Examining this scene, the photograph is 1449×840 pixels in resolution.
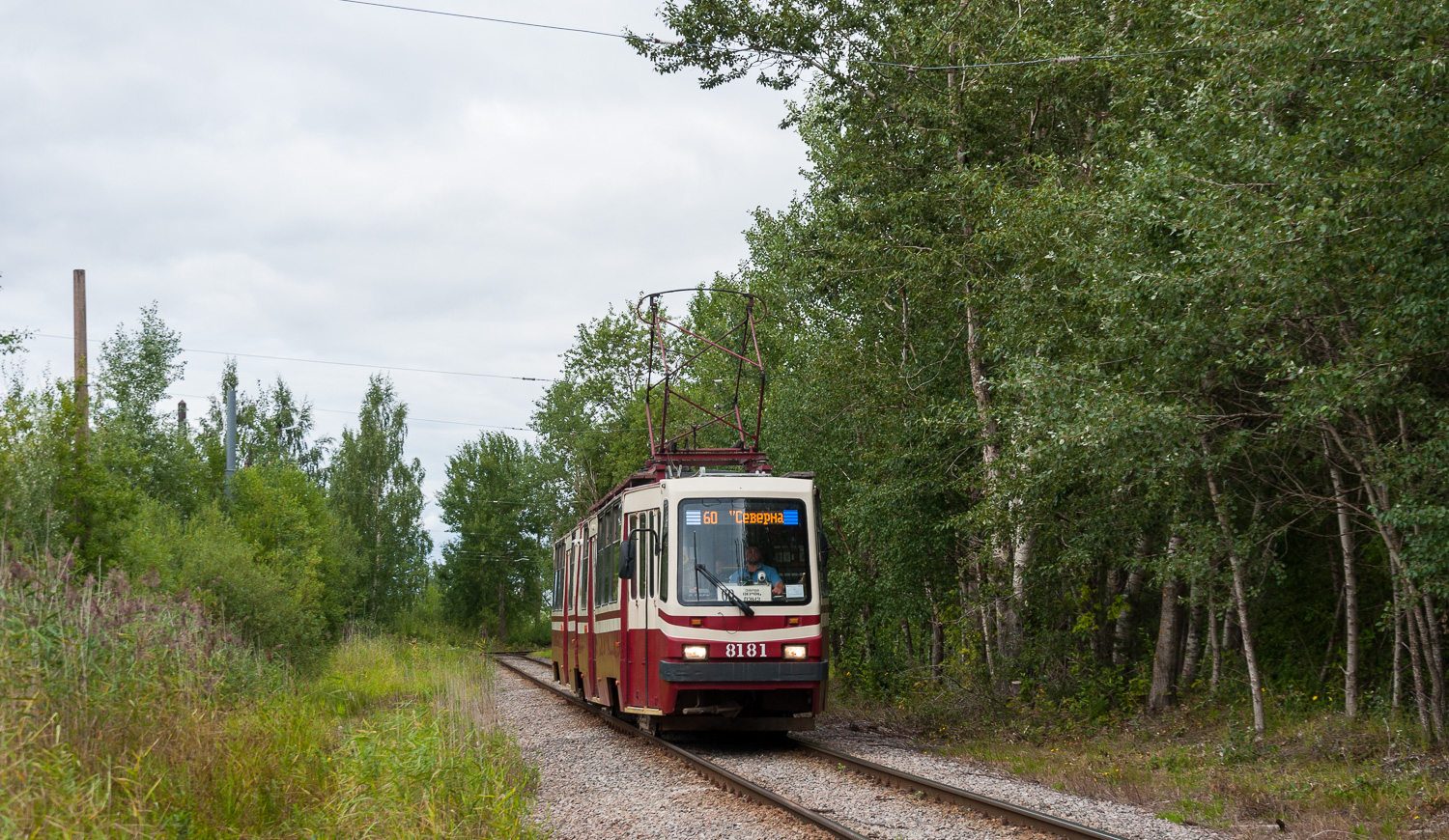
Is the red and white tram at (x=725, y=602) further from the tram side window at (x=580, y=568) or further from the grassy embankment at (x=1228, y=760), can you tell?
the tram side window at (x=580, y=568)

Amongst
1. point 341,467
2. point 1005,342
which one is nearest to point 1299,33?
point 1005,342

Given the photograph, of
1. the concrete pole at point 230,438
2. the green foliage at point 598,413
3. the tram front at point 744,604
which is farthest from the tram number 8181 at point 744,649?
the green foliage at point 598,413

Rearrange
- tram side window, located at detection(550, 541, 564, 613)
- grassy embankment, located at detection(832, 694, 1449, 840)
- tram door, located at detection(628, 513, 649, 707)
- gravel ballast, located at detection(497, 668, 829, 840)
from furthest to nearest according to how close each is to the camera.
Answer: tram side window, located at detection(550, 541, 564, 613), tram door, located at detection(628, 513, 649, 707), grassy embankment, located at detection(832, 694, 1449, 840), gravel ballast, located at detection(497, 668, 829, 840)

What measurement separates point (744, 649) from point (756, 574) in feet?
2.74

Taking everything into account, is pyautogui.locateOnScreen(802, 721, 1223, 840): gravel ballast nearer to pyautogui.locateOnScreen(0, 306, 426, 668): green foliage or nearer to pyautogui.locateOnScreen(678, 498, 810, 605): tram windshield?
pyautogui.locateOnScreen(678, 498, 810, 605): tram windshield

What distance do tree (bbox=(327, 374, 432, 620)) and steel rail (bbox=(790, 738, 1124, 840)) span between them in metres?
55.0

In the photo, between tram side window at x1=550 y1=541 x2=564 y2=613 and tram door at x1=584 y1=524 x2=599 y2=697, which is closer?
tram door at x1=584 y1=524 x2=599 y2=697

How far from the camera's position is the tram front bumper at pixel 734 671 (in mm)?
12258

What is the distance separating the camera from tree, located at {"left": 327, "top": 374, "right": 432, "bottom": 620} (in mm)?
63375

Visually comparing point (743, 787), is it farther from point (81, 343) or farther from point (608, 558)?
point (81, 343)

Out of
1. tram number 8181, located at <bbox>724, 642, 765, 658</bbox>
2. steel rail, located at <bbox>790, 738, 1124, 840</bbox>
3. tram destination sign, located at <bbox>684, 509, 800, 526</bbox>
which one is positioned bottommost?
steel rail, located at <bbox>790, 738, 1124, 840</bbox>

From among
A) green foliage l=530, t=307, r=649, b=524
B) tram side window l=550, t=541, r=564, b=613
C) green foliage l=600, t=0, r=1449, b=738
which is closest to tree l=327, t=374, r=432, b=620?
green foliage l=530, t=307, r=649, b=524

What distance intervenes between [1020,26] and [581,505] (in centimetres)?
3846

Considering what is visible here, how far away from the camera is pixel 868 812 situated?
8.45m
